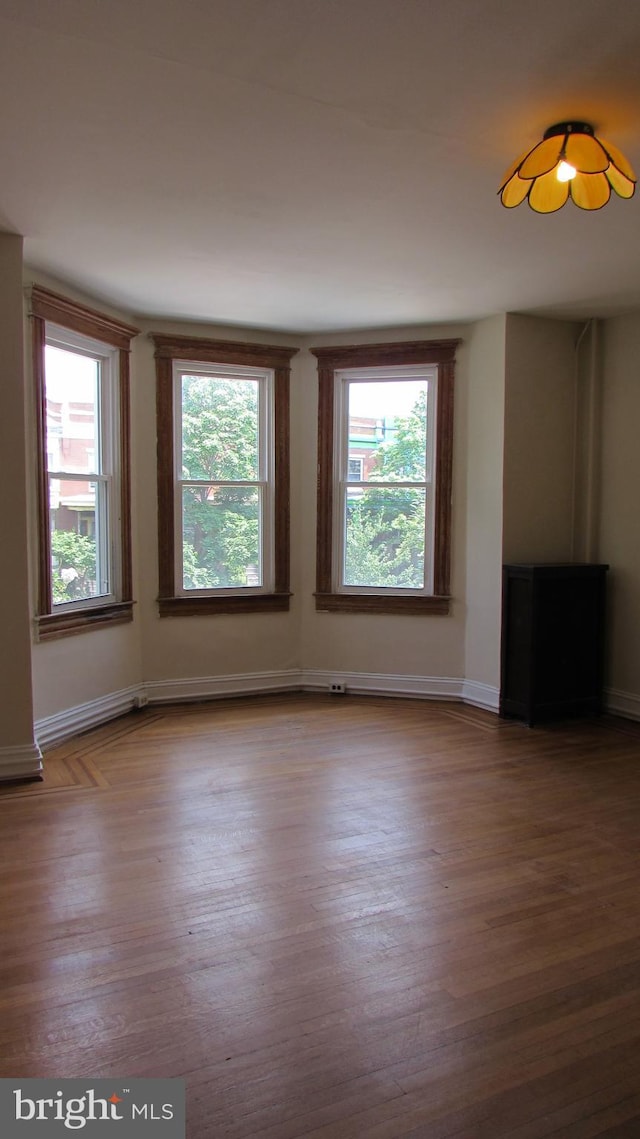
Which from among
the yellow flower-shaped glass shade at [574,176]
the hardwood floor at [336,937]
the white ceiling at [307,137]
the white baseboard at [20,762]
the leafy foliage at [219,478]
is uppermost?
the white ceiling at [307,137]

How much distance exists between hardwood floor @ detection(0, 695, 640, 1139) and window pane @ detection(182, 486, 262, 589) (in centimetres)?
155

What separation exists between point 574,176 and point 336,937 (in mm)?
2783

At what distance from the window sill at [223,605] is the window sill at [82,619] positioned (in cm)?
30

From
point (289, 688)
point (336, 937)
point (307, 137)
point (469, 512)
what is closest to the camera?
point (336, 937)

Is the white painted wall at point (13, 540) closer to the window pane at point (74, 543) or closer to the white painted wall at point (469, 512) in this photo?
the window pane at point (74, 543)

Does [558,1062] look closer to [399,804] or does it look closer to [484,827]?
[484,827]

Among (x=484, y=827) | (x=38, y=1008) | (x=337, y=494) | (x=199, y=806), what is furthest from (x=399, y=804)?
(x=337, y=494)

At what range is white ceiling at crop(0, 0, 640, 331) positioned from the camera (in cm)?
205

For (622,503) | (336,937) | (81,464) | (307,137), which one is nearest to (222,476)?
(81,464)

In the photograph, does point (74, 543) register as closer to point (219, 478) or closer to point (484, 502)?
point (219, 478)

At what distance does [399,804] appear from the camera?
358 centimetres

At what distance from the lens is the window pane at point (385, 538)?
5.55m

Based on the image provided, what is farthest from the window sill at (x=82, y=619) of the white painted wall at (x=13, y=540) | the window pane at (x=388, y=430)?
the window pane at (x=388, y=430)

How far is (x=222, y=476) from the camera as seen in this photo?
17.9 ft
